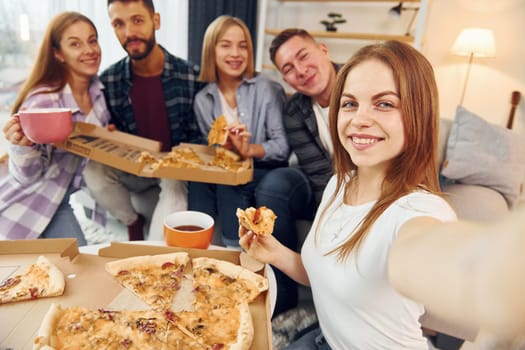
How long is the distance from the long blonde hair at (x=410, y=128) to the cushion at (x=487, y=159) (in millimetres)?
1433

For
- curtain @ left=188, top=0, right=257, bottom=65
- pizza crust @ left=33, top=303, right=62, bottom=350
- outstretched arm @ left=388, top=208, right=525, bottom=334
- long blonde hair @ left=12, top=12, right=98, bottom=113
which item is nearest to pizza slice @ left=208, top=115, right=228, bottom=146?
long blonde hair @ left=12, top=12, right=98, bottom=113

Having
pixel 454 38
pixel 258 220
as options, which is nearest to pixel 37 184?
pixel 258 220

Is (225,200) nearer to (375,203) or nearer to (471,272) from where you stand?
(375,203)

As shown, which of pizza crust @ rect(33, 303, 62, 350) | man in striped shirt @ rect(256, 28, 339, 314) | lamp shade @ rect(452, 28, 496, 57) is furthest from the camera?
lamp shade @ rect(452, 28, 496, 57)

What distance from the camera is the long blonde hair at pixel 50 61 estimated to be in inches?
61.5

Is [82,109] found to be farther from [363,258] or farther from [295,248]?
[363,258]

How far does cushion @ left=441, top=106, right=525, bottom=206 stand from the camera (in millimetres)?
2115

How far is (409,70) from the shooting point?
0.83 m

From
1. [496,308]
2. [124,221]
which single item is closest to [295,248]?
[124,221]

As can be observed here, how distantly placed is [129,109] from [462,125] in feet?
6.21

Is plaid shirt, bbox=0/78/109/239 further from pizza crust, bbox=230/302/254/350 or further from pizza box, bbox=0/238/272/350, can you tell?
pizza crust, bbox=230/302/254/350

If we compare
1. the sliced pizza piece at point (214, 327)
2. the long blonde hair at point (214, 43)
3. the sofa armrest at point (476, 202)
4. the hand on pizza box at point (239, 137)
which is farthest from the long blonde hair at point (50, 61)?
the sofa armrest at point (476, 202)

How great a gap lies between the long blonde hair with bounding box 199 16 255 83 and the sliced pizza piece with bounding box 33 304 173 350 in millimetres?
1414

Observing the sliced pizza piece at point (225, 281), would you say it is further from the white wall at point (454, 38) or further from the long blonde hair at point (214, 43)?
the white wall at point (454, 38)
